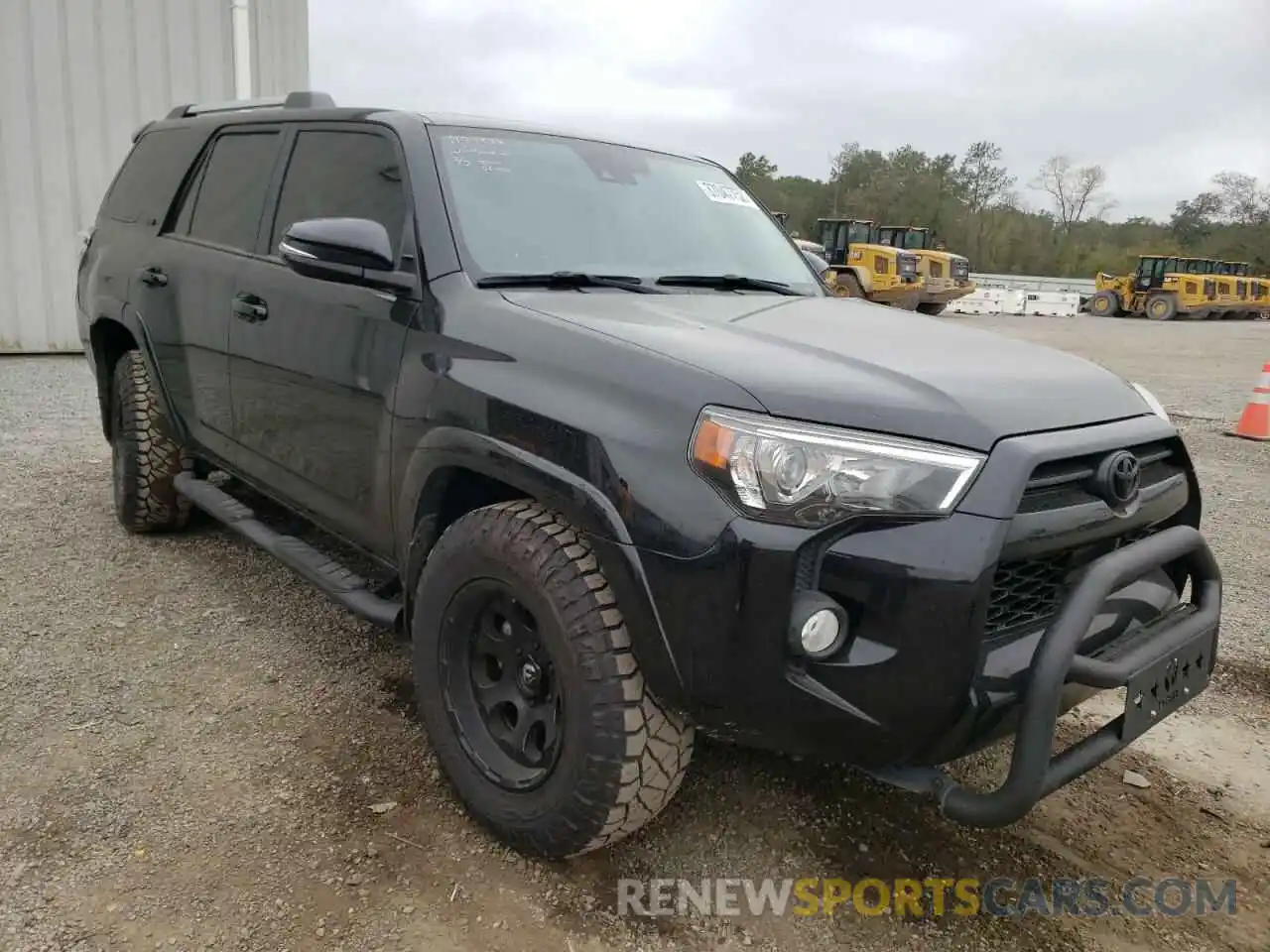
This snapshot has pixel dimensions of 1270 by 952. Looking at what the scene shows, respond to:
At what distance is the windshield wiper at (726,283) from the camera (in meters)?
2.92

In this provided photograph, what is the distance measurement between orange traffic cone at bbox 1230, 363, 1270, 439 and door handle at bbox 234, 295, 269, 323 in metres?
8.34

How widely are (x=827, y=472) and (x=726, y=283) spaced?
1355 millimetres

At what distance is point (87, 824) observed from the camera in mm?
2395

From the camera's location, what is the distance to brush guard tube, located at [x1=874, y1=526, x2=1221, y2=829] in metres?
1.84

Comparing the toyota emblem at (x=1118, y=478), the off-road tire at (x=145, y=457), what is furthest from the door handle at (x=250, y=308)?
the toyota emblem at (x=1118, y=478)

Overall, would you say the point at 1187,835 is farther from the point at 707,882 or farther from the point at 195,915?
the point at 195,915

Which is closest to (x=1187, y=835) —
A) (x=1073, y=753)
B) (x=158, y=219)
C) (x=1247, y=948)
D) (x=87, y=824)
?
(x=1247, y=948)

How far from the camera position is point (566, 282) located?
2.67 metres

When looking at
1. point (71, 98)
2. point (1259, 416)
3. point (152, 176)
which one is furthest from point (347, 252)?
point (71, 98)

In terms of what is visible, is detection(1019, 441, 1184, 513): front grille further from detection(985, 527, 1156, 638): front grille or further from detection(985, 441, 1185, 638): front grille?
detection(985, 527, 1156, 638): front grille

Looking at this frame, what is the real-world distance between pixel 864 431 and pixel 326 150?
2.23m

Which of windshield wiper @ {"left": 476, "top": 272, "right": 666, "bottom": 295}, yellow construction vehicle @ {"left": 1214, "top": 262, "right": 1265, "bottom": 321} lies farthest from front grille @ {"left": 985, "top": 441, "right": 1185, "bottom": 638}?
yellow construction vehicle @ {"left": 1214, "top": 262, "right": 1265, "bottom": 321}

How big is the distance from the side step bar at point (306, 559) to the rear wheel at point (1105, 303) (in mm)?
35318

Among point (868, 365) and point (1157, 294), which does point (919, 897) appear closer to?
point (868, 365)
